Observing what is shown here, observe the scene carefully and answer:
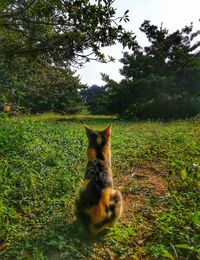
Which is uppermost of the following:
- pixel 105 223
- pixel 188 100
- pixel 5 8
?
pixel 5 8

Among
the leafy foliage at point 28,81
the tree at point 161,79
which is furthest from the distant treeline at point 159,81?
the leafy foliage at point 28,81

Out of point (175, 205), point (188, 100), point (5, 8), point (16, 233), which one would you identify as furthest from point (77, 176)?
point (188, 100)

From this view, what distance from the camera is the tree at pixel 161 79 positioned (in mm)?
23094

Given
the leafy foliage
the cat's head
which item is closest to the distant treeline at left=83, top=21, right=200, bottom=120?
the leafy foliage

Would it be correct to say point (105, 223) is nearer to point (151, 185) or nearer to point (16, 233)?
point (16, 233)

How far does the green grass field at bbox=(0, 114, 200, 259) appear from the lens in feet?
13.4

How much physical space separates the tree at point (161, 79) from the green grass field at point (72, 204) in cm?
1435

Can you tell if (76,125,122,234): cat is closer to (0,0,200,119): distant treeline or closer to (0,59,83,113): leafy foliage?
(0,0,200,119): distant treeline

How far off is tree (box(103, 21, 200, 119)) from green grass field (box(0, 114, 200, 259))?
1435 cm

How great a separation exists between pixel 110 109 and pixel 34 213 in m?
20.3

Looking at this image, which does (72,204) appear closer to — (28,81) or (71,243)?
(71,243)

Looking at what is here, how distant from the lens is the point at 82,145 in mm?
9609

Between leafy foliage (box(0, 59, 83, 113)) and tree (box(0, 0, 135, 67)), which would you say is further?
leafy foliage (box(0, 59, 83, 113))

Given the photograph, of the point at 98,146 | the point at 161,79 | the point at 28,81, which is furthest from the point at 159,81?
the point at 98,146
